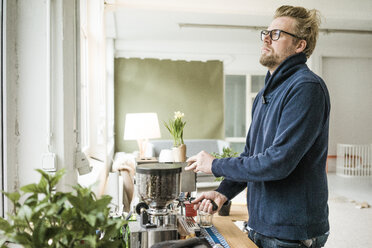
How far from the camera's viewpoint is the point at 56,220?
670 mm

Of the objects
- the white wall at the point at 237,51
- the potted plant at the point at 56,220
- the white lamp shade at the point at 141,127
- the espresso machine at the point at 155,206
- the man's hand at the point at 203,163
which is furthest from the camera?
the white wall at the point at 237,51

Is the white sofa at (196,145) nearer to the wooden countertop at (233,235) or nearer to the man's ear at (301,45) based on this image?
the wooden countertop at (233,235)

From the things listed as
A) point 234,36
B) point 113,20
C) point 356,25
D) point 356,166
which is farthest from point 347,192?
point 113,20

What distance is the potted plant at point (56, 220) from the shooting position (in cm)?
63

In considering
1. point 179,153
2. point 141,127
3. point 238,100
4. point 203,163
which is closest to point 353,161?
point 238,100

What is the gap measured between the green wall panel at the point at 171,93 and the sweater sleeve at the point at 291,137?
6.38 meters

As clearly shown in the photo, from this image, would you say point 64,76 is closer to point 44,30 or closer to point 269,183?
point 44,30

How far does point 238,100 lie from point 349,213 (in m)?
3.84

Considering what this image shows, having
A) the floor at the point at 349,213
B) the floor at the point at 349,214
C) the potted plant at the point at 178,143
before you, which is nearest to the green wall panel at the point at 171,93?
the floor at the point at 349,213

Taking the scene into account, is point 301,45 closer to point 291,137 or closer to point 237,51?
point 291,137

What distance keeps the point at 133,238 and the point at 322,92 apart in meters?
0.80

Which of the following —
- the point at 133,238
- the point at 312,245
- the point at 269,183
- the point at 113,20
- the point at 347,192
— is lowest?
the point at 347,192

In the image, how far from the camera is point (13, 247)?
4.07 feet

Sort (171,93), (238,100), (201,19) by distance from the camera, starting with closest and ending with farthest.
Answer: (201,19) < (171,93) < (238,100)
